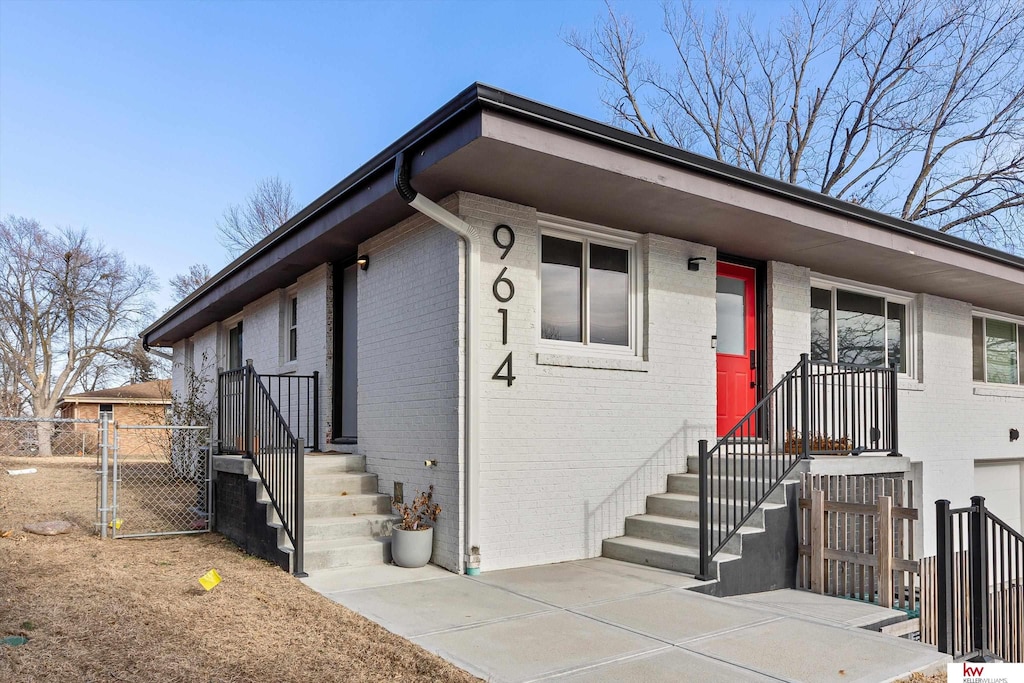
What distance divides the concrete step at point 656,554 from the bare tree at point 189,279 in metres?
34.6

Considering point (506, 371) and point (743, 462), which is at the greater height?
point (506, 371)

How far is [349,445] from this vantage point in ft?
30.5

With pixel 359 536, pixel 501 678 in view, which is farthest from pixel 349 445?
pixel 501 678

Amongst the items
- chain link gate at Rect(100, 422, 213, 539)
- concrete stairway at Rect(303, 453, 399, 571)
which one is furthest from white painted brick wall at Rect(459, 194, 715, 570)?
chain link gate at Rect(100, 422, 213, 539)

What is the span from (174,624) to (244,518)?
9.97 ft

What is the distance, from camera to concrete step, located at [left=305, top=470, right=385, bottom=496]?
25.7 feet

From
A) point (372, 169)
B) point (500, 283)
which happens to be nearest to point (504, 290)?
point (500, 283)

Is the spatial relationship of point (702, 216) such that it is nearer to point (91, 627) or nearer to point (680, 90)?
point (91, 627)

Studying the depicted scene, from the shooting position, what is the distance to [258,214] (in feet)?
103

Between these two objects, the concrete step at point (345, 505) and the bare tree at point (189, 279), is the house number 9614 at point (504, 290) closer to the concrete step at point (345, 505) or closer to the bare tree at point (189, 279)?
the concrete step at point (345, 505)

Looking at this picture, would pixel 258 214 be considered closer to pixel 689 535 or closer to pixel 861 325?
pixel 861 325

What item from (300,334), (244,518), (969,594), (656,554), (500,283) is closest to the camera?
Result: (969,594)

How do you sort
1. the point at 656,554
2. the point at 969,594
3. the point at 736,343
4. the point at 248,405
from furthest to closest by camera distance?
the point at 736,343
the point at 248,405
the point at 656,554
the point at 969,594

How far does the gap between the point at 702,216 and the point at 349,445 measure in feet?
16.7
